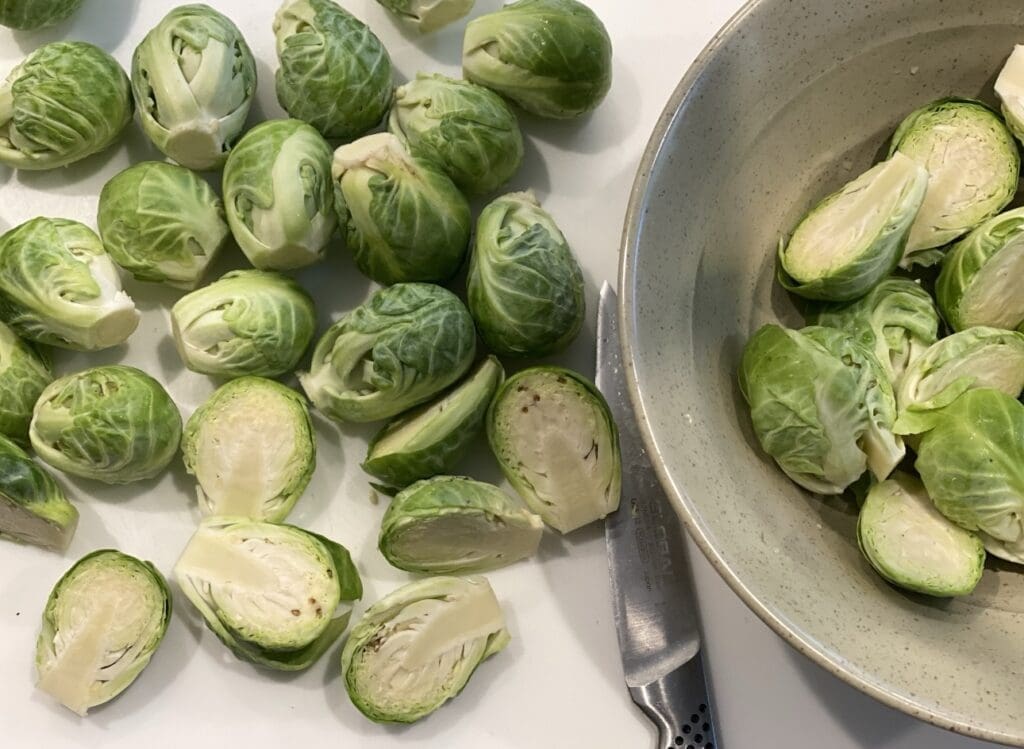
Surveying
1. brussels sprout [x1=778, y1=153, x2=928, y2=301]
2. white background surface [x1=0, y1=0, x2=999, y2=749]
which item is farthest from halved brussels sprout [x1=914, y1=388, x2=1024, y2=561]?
white background surface [x1=0, y1=0, x2=999, y2=749]

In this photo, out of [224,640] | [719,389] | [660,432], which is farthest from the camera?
[224,640]

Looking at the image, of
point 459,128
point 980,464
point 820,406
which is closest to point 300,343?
point 459,128

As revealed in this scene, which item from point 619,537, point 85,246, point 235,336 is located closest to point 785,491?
point 619,537

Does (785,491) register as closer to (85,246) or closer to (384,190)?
(384,190)

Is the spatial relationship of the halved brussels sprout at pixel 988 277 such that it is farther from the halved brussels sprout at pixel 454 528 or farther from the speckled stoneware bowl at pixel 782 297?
the halved brussels sprout at pixel 454 528

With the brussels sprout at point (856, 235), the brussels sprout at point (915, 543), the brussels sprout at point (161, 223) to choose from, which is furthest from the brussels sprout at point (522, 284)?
the brussels sprout at point (915, 543)

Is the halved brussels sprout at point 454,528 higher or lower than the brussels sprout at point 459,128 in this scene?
lower

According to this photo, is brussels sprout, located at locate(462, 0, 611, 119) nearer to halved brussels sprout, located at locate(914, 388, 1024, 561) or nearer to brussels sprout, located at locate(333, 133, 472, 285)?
brussels sprout, located at locate(333, 133, 472, 285)
